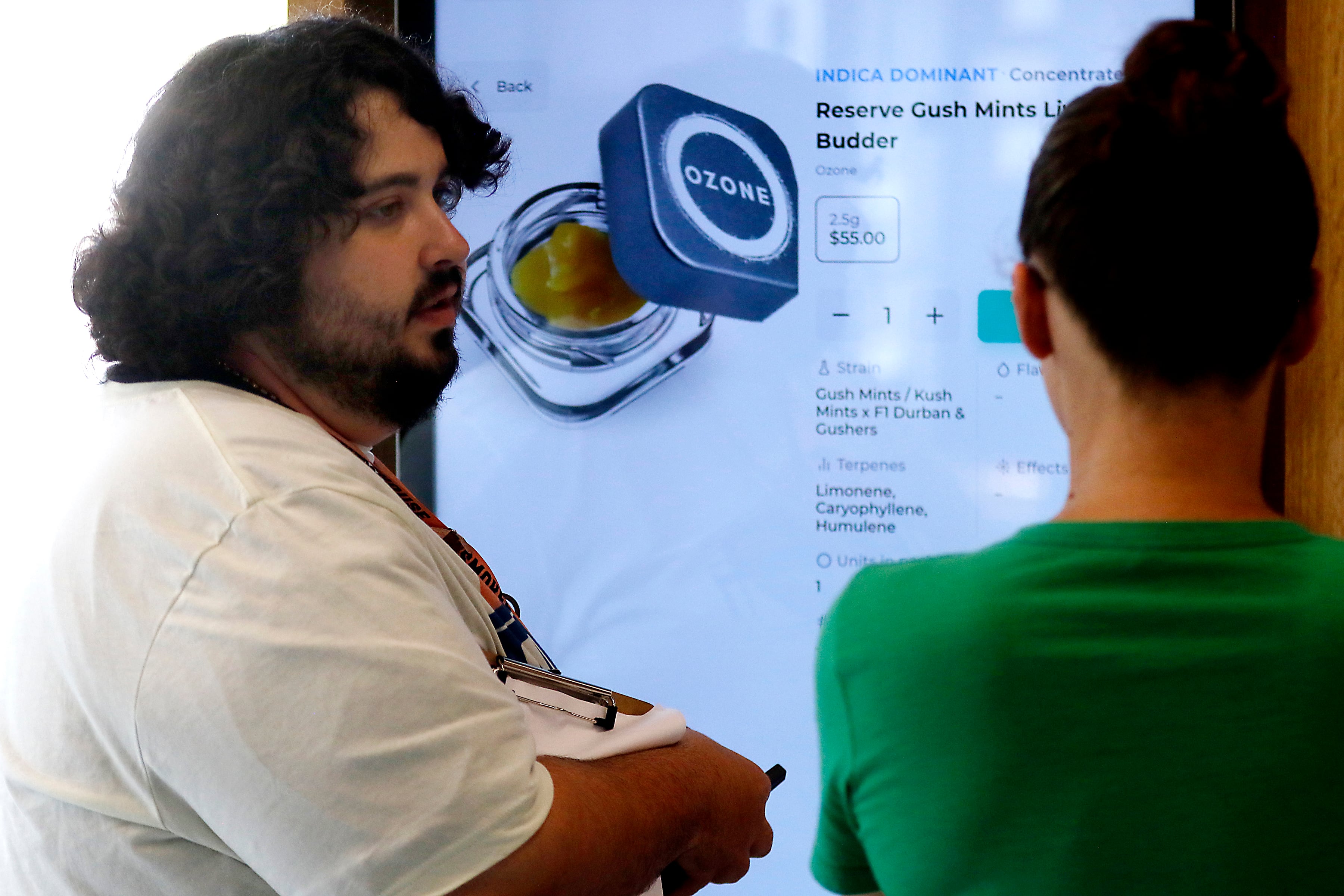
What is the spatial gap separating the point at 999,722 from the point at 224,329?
90 centimetres

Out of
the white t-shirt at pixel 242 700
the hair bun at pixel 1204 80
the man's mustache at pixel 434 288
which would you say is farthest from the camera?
the man's mustache at pixel 434 288

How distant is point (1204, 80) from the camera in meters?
0.62

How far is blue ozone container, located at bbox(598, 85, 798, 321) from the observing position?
1.70 metres

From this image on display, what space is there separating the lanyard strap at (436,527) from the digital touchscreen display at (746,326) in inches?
19.9

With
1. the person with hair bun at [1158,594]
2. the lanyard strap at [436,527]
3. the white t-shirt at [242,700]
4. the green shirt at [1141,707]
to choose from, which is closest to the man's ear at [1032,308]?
the person with hair bun at [1158,594]

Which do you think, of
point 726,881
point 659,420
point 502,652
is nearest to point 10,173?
point 659,420

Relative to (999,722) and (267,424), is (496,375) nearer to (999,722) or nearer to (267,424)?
(267,424)

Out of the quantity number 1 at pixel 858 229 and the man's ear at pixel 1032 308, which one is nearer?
the man's ear at pixel 1032 308

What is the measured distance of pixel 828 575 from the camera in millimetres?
1703

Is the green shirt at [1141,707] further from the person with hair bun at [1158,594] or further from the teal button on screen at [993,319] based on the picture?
the teal button on screen at [993,319]

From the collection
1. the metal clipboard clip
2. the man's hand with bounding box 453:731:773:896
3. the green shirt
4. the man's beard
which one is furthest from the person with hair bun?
the man's beard

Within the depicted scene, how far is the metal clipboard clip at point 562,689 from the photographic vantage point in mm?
1075

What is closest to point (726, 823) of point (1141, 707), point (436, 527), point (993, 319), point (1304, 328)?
point (436, 527)

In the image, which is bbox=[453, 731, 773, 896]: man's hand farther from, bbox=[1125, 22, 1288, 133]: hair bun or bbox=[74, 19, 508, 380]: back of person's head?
bbox=[1125, 22, 1288, 133]: hair bun
